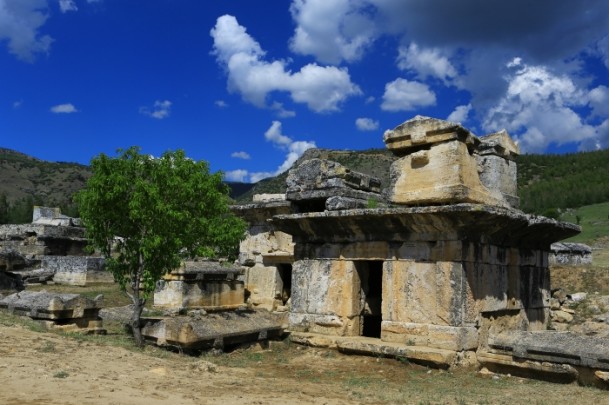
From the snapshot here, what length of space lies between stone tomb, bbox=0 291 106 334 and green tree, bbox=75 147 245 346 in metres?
0.89

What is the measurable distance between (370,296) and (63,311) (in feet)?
17.1

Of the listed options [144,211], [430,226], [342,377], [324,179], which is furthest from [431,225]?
[144,211]

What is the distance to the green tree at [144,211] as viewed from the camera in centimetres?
909

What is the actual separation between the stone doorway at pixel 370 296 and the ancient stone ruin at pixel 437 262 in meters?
0.04

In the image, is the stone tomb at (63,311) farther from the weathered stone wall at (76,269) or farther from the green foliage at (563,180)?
the green foliage at (563,180)

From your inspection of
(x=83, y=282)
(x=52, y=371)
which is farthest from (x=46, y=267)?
(x=52, y=371)

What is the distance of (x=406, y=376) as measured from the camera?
7.60 m

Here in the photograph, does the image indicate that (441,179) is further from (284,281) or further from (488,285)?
(284,281)

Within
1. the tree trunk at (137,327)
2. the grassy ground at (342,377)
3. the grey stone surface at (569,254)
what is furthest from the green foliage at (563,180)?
the tree trunk at (137,327)

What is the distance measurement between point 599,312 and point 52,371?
1121 centimetres

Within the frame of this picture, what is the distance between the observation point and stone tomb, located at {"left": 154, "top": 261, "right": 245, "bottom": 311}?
1357 cm

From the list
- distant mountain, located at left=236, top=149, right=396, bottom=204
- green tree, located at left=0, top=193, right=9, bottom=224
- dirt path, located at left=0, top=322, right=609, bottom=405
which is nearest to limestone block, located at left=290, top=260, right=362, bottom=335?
dirt path, located at left=0, top=322, right=609, bottom=405

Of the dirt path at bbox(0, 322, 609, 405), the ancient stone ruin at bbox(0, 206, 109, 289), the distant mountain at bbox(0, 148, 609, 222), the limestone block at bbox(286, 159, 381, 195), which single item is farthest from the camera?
the distant mountain at bbox(0, 148, 609, 222)

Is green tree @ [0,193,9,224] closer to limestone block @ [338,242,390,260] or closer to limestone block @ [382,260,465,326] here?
limestone block @ [338,242,390,260]
